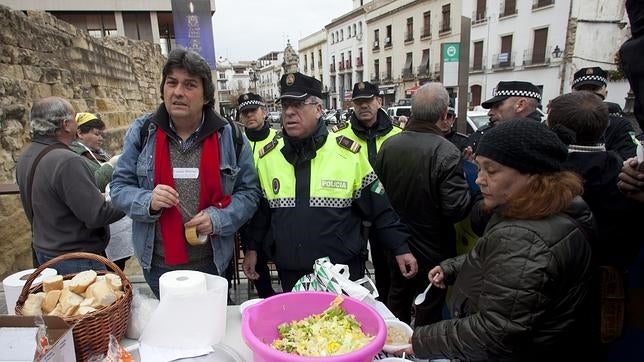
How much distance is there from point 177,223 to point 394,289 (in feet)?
5.55

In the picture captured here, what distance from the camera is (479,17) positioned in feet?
85.8

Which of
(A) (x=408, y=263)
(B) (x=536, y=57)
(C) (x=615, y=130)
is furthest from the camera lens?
(B) (x=536, y=57)

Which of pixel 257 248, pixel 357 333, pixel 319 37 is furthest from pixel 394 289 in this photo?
pixel 319 37

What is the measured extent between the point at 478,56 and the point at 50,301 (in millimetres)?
29696

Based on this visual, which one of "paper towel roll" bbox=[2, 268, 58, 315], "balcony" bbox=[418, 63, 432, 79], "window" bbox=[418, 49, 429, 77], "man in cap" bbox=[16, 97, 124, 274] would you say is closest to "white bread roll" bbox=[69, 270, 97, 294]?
"paper towel roll" bbox=[2, 268, 58, 315]

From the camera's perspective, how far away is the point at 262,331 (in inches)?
53.0

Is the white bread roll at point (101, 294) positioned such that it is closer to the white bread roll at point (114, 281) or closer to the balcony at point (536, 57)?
the white bread roll at point (114, 281)

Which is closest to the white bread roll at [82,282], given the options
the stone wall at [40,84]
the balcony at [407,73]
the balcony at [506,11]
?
the stone wall at [40,84]

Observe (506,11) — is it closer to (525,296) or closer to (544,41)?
(544,41)

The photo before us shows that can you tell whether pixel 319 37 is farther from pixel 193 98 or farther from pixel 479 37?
pixel 193 98

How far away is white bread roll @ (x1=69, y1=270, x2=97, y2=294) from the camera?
129cm

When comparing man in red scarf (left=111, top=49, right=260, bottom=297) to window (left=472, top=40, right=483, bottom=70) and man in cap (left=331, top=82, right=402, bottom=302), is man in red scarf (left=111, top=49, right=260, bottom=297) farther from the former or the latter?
window (left=472, top=40, right=483, bottom=70)

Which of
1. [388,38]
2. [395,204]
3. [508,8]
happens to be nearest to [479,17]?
[508,8]

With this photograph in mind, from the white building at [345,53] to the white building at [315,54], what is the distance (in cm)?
126
